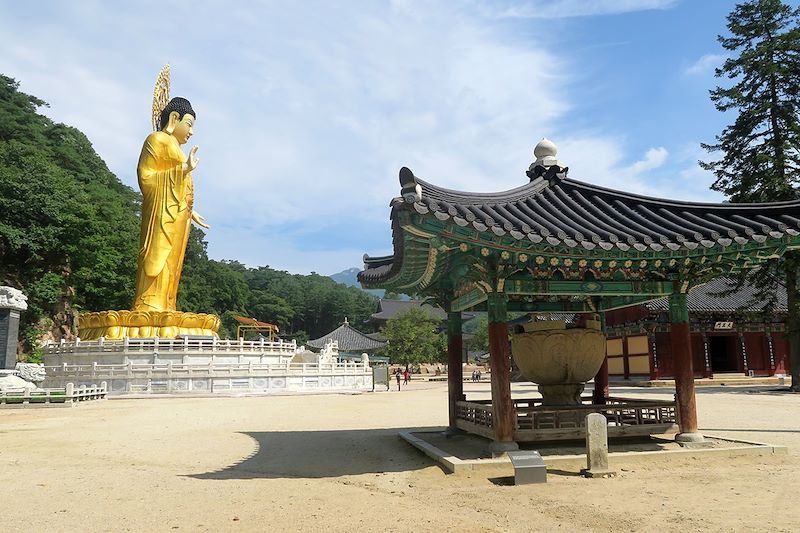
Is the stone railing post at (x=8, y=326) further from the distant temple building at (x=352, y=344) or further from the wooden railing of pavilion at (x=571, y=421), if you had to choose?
the distant temple building at (x=352, y=344)

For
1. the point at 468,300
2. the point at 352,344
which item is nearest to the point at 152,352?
the point at 468,300

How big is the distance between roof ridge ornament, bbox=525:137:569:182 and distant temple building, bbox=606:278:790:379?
23.8 metres

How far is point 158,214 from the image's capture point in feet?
104

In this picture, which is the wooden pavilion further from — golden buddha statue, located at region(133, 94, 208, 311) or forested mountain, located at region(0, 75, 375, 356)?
forested mountain, located at region(0, 75, 375, 356)

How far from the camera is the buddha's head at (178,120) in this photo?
107 ft

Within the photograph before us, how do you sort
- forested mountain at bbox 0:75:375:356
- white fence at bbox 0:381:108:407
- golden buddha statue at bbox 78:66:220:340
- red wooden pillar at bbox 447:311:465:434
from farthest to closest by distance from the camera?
forested mountain at bbox 0:75:375:356 < golden buddha statue at bbox 78:66:220:340 < white fence at bbox 0:381:108:407 < red wooden pillar at bbox 447:311:465:434

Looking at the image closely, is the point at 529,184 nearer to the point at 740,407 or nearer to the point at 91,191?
the point at 740,407

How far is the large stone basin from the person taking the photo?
32.9 ft

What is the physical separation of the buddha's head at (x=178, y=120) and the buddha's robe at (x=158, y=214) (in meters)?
0.73

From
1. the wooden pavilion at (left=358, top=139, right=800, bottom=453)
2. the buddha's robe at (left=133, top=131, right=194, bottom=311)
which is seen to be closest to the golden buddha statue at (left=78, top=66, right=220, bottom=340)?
the buddha's robe at (left=133, top=131, right=194, bottom=311)

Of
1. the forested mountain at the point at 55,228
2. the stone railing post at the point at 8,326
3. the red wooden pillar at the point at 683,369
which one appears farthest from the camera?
the forested mountain at the point at 55,228

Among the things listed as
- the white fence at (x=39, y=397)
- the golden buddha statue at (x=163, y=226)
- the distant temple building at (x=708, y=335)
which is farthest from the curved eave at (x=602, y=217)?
the golden buddha statue at (x=163, y=226)

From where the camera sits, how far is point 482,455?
9039 mm

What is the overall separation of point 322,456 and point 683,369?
20.9ft
